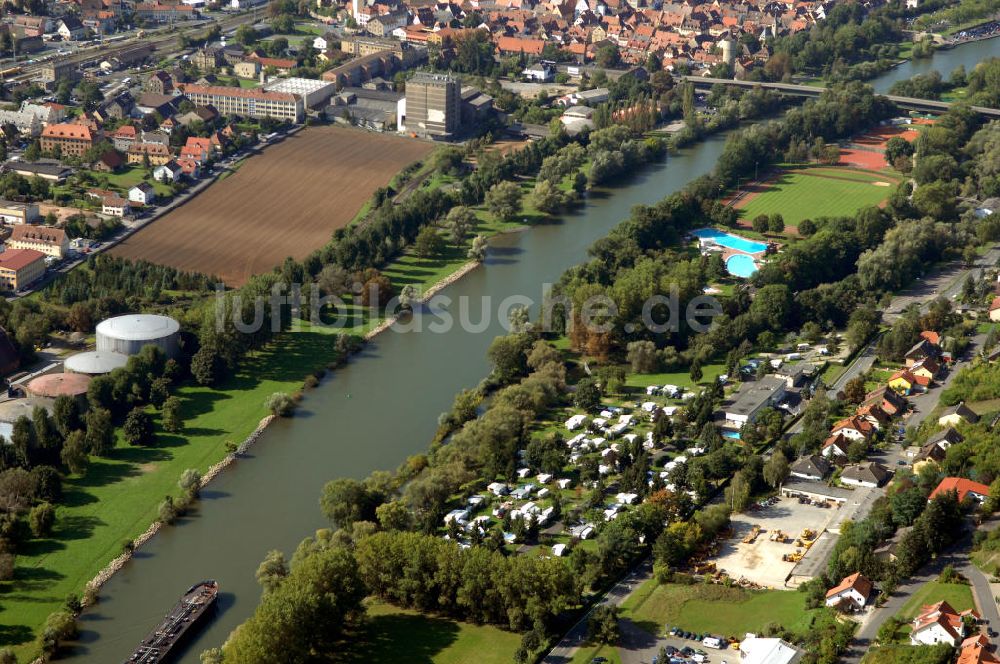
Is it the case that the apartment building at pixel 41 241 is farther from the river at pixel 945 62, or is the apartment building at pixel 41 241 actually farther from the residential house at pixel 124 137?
the river at pixel 945 62

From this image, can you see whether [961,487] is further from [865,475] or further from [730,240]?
[730,240]

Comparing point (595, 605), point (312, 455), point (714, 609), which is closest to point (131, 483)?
point (312, 455)

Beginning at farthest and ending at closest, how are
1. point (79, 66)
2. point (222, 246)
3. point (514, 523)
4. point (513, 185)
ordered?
point (79, 66) < point (513, 185) < point (222, 246) < point (514, 523)

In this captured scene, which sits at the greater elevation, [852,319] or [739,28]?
[739,28]

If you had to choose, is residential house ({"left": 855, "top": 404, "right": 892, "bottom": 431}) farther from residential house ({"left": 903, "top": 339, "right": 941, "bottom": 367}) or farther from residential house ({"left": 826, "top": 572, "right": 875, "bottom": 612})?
residential house ({"left": 826, "top": 572, "right": 875, "bottom": 612})

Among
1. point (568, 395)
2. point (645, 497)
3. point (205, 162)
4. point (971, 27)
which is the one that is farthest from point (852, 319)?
point (971, 27)

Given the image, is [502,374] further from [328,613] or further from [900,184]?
[900,184]
